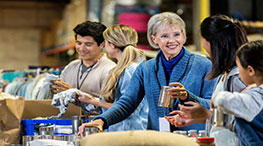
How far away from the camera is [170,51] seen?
10.6 feet

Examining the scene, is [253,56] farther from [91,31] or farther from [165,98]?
[91,31]

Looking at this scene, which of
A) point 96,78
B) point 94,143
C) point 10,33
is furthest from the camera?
point 10,33

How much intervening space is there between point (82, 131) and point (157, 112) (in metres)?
0.66

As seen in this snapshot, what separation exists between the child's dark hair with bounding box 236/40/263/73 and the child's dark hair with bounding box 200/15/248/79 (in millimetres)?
416

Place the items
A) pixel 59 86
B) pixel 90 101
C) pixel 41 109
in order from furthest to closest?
pixel 59 86 < pixel 90 101 < pixel 41 109

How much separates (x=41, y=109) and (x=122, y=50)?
2.56ft

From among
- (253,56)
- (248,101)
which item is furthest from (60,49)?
(248,101)

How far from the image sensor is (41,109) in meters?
3.65

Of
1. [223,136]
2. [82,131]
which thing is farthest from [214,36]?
[82,131]

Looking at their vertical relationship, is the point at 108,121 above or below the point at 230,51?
below

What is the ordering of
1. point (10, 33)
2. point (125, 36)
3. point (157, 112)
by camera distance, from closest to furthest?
1. point (157, 112)
2. point (125, 36)
3. point (10, 33)

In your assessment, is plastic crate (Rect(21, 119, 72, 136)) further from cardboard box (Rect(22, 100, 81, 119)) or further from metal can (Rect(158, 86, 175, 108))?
metal can (Rect(158, 86, 175, 108))

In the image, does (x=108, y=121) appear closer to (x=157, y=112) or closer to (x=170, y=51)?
(x=157, y=112)

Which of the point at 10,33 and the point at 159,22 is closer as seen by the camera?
the point at 159,22
